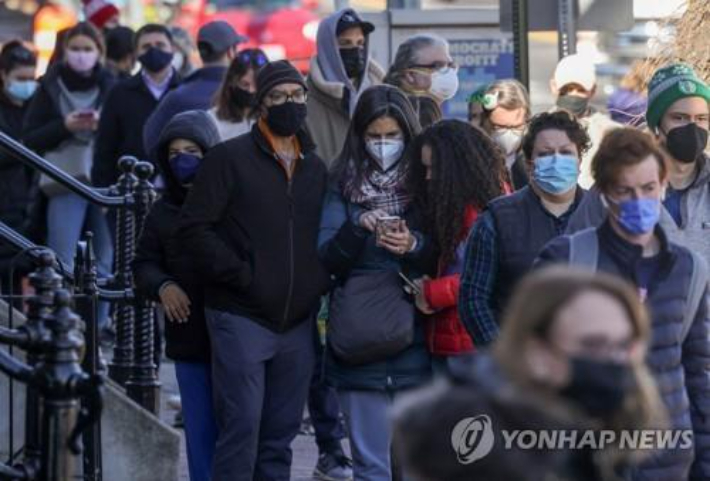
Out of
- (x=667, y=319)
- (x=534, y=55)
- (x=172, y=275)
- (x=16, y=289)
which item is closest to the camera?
(x=667, y=319)

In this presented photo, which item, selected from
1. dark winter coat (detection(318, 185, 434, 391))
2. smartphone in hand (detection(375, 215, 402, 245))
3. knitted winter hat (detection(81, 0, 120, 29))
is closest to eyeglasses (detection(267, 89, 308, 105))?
dark winter coat (detection(318, 185, 434, 391))

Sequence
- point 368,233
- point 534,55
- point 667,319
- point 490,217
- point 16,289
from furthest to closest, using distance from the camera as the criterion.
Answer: point 534,55, point 16,289, point 368,233, point 490,217, point 667,319

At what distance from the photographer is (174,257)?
332 inches

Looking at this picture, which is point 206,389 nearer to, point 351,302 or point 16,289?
point 351,302

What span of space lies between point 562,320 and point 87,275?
5189 millimetres

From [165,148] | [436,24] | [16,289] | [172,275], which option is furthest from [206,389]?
[436,24]

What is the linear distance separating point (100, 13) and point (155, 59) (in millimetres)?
3861

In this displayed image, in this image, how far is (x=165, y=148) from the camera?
8.76 m

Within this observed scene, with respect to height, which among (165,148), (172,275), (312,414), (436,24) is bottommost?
(312,414)

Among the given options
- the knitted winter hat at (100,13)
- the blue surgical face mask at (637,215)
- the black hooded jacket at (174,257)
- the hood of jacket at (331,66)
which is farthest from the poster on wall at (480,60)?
the blue surgical face mask at (637,215)

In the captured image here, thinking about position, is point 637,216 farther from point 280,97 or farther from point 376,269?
point 280,97

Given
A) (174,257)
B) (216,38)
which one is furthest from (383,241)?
(216,38)

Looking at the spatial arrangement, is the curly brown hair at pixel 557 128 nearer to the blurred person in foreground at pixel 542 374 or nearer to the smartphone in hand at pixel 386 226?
the smartphone in hand at pixel 386 226

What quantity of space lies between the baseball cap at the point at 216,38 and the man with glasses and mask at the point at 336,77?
7.05 feet
